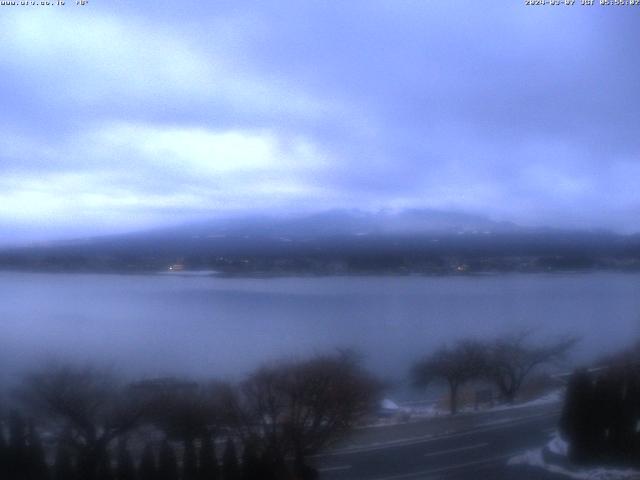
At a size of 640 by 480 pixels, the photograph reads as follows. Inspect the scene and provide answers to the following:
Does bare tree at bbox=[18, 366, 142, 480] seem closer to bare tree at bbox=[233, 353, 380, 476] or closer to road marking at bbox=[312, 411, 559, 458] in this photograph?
bare tree at bbox=[233, 353, 380, 476]

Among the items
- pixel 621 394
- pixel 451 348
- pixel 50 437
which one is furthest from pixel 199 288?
pixel 621 394

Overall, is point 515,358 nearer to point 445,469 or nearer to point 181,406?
point 445,469

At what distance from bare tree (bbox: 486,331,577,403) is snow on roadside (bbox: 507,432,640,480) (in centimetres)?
27

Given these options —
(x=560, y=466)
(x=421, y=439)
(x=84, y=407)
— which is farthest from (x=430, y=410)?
(x=84, y=407)

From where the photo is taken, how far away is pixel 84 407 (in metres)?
2.72

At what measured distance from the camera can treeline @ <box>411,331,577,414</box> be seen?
124 inches

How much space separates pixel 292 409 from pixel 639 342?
1.94m

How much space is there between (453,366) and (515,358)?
1.16 ft

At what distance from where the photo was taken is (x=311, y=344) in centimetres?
295

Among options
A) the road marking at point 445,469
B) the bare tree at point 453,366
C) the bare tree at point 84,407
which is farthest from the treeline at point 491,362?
the bare tree at point 84,407

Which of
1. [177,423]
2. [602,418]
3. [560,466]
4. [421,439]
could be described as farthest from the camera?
[602,418]

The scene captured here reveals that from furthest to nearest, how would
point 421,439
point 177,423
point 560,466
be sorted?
point 560,466, point 421,439, point 177,423

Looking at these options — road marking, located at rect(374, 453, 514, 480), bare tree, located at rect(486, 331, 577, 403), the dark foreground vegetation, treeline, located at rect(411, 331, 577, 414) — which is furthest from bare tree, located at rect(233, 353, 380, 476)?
the dark foreground vegetation

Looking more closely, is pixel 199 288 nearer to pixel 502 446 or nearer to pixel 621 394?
pixel 502 446
